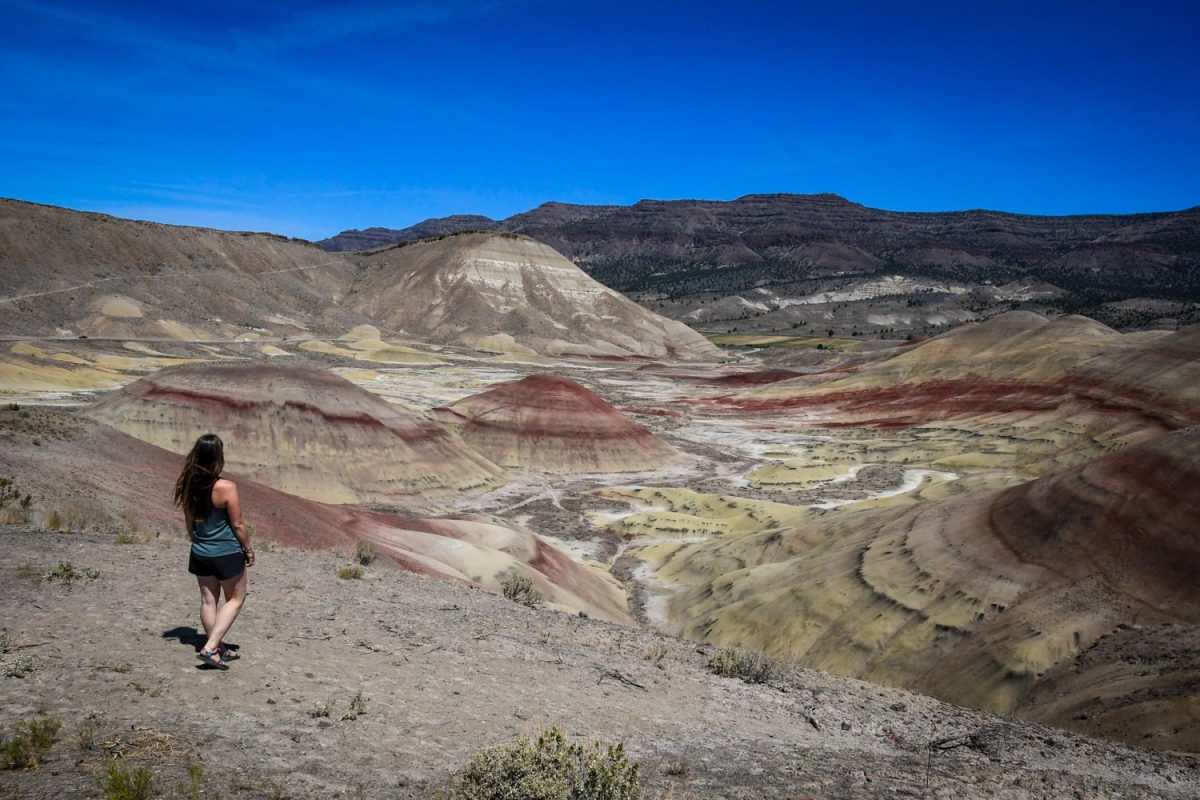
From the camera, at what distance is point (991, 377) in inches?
2980

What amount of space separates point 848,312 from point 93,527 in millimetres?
193861

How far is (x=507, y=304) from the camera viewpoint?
144250 millimetres

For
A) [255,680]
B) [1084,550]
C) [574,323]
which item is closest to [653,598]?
[1084,550]

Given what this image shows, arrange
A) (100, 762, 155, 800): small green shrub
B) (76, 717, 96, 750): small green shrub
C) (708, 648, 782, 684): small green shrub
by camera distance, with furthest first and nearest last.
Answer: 1. (708, 648, 782, 684): small green shrub
2. (76, 717, 96, 750): small green shrub
3. (100, 762, 155, 800): small green shrub

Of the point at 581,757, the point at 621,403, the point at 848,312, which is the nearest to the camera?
the point at 581,757

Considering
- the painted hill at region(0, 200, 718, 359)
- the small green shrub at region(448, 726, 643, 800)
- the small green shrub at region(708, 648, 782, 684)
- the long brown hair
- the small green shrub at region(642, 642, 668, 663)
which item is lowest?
the small green shrub at region(708, 648, 782, 684)

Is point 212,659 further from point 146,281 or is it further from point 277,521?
point 146,281

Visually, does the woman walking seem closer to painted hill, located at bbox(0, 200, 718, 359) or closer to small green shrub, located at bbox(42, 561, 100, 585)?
small green shrub, located at bbox(42, 561, 100, 585)

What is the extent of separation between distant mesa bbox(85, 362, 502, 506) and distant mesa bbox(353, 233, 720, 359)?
88.9m

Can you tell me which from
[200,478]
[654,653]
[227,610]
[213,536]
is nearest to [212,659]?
[227,610]

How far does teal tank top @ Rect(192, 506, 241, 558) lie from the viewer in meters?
6.85

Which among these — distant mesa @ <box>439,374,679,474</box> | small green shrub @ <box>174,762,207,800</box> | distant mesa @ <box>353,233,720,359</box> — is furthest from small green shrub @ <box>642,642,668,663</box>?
distant mesa @ <box>353,233,720,359</box>

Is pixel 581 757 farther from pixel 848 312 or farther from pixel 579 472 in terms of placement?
pixel 848 312

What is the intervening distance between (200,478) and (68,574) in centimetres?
297
